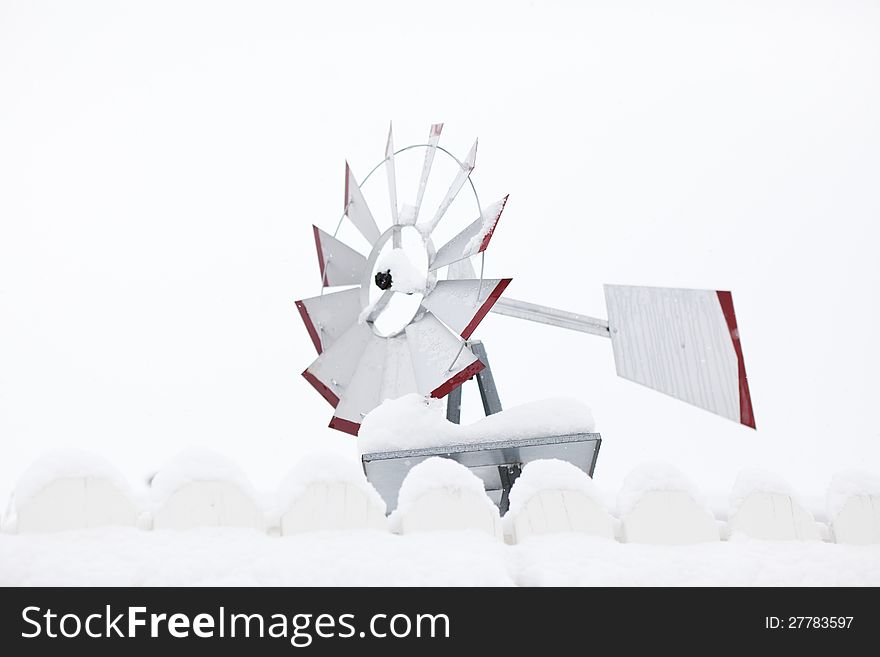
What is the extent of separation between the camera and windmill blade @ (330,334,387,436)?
4.20 m

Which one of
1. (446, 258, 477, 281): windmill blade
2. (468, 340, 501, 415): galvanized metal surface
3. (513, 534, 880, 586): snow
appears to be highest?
(446, 258, 477, 281): windmill blade

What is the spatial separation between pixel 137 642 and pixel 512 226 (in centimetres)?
878

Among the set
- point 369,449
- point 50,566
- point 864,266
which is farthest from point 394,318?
point 864,266

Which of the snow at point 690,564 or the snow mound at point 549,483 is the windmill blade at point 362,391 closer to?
the snow mound at point 549,483

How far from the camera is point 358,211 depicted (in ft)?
15.1

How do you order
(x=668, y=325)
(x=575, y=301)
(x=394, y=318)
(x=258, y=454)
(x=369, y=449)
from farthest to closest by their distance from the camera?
(x=575, y=301)
(x=258, y=454)
(x=394, y=318)
(x=668, y=325)
(x=369, y=449)

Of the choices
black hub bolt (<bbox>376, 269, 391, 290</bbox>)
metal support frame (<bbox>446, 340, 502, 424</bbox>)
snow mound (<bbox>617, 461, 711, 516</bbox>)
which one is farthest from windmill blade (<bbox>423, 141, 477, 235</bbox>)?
snow mound (<bbox>617, 461, 711, 516</bbox>)

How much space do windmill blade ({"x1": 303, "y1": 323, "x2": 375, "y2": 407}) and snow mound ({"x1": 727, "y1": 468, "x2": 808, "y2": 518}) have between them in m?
2.69

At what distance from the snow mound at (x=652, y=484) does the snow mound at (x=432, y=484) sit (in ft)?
0.85

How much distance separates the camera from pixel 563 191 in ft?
29.9

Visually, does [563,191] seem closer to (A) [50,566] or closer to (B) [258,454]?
(B) [258,454]

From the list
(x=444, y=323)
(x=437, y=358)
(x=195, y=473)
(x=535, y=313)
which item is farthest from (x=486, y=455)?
(x=195, y=473)

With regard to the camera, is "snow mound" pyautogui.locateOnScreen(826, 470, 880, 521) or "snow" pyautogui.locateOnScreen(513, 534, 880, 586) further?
"snow mound" pyautogui.locateOnScreen(826, 470, 880, 521)

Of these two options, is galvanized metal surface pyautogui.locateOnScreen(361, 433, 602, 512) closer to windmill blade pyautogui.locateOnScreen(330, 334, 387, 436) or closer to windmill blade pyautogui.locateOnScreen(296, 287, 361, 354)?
windmill blade pyautogui.locateOnScreen(330, 334, 387, 436)
